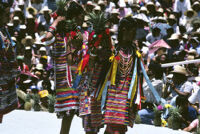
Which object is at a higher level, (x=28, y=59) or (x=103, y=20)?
(x=103, y=20)

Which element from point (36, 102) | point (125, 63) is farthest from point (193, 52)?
point (125, 63)

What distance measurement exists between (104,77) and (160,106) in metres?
3.90

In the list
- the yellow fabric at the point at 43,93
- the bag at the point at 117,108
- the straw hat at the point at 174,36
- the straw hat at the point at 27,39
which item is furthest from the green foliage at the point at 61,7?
the straw hat at the point at 27,39

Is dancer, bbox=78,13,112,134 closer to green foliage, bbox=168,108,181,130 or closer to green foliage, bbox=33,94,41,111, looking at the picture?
green foliage, bbox=168,108,181,130

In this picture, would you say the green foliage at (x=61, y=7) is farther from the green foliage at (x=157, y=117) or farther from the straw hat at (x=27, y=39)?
the straw hat at (x=27, y=39)

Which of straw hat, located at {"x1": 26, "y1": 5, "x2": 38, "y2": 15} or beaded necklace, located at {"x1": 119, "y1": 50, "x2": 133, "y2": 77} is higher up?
beaded necklace, located at {"x1": 119, "y1": 50, "x2": 133, "y2": 77}

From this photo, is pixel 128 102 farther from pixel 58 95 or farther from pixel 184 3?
pixel 184 3

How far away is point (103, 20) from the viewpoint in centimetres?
551

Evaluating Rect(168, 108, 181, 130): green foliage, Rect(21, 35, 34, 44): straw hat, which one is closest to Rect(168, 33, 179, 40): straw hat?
Rect(168, 108, 181, 130): green foliage

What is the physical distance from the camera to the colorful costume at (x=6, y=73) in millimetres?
5102

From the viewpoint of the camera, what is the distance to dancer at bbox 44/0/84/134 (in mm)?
5887

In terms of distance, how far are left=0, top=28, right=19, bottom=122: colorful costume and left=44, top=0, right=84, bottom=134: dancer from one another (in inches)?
30.7

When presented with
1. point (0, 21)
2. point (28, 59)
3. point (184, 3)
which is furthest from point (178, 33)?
point (0, 21)

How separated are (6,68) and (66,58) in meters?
1.06
